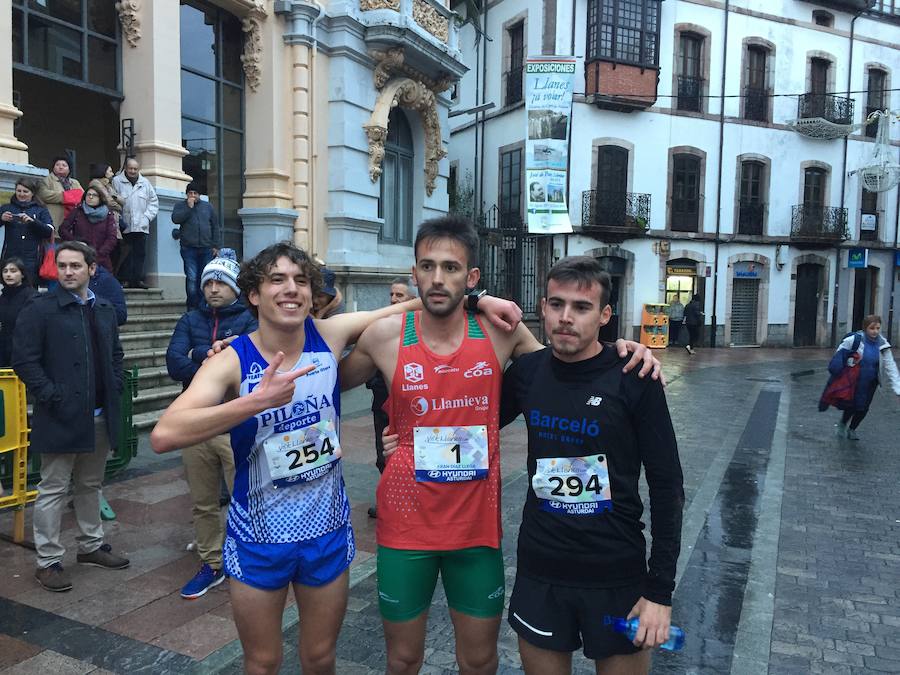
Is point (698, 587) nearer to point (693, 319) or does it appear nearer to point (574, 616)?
point (574, 616)

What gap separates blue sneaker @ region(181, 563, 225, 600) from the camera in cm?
405

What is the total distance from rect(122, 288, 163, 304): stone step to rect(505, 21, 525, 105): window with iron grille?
18071 millimetres

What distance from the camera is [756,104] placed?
87.0 ft

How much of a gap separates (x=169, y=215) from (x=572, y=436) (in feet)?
29.9

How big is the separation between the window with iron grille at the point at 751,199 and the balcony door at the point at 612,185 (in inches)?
200

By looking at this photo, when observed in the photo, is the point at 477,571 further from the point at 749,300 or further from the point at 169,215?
the point at 749,300

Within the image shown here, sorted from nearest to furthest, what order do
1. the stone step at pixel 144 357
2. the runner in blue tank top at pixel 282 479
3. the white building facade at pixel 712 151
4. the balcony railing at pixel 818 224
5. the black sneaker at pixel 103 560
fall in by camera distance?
the runner in blue tank top at pixel 282 479, the black sneaker at pixel 103 560, the stone step at pixel 144 357, the white building facade at pixel 712 151, the balcony railing at pixel 818 224

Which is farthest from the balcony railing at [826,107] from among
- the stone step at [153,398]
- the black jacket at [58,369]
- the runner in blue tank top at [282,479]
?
the runner in blue tank top at [282,479]

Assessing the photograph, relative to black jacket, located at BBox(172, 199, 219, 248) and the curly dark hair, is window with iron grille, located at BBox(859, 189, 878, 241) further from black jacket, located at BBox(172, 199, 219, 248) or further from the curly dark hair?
the curly dark hair

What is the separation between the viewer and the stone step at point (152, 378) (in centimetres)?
816

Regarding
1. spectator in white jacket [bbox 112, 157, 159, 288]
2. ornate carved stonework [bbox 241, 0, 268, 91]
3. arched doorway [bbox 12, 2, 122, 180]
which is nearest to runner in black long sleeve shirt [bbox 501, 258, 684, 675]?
spectator in white jacket [bbox 112, 157, 159, 288]

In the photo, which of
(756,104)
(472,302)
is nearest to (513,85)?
(756,104)

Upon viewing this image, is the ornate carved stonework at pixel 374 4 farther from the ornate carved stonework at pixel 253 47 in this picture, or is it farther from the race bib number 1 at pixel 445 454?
the race bib number 1 at pixel 445 454

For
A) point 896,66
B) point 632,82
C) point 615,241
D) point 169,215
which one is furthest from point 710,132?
point 169,215
